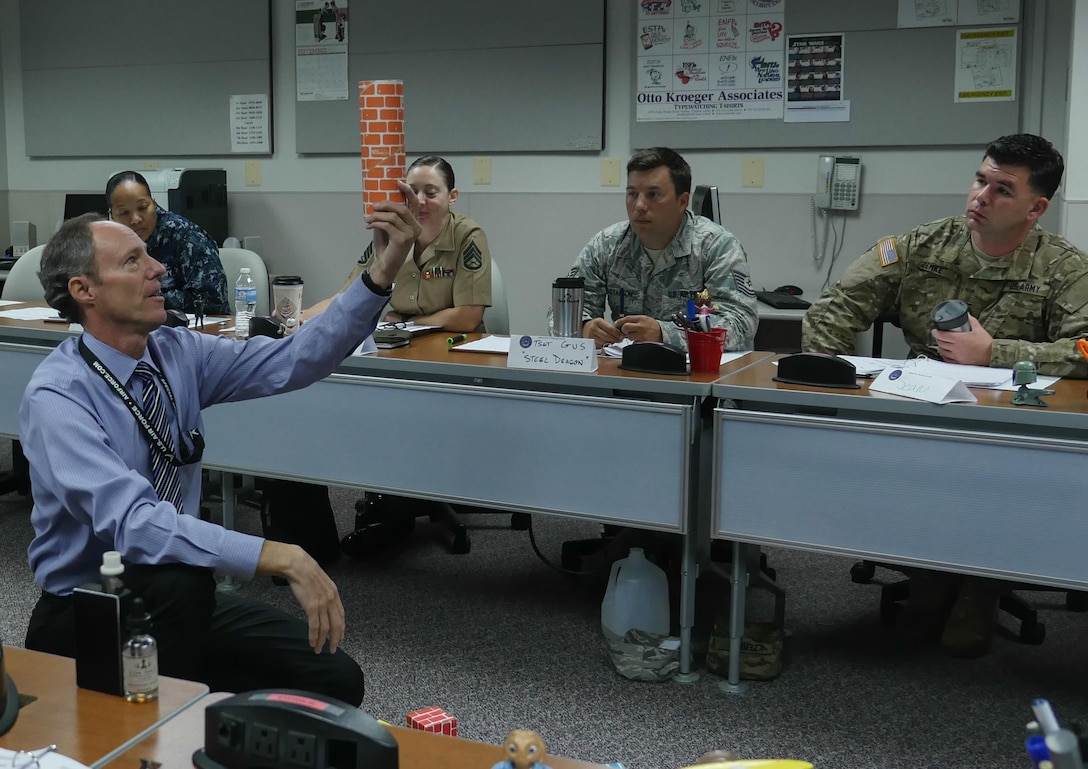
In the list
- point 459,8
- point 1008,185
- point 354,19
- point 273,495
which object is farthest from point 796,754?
point 354,19

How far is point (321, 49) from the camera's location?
5453 millimetres

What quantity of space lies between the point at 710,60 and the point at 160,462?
3621mm

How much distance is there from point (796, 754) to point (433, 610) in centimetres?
118

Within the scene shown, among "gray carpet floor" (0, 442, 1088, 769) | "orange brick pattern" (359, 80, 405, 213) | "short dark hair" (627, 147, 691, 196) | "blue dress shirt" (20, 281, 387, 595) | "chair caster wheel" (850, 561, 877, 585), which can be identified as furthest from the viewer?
"chair caster wheel" (850, 561, 877, 585)

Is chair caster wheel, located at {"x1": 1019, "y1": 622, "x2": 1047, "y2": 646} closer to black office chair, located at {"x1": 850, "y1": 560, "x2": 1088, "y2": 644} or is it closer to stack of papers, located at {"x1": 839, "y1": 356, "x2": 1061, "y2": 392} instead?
black office chair, located at {"x1": 850, "y1": 560, "x2": 1088, "y2": 644}

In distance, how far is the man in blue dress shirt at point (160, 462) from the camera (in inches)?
60.6

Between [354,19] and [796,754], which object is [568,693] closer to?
[796,754]

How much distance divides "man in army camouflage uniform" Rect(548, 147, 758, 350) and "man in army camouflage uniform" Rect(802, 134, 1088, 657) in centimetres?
29

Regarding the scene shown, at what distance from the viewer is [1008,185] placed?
9.05 ft

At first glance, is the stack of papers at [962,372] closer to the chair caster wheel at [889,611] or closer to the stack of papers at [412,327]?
the chair caster wheel at [889,611]

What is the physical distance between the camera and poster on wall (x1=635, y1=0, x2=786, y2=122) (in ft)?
15.3

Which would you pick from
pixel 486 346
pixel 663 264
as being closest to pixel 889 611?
pixel 663 264

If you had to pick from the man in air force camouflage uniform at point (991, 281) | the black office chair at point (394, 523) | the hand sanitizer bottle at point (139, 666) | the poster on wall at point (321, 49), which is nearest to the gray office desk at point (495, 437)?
the man in air force camouflage uniform at point (991, 281)

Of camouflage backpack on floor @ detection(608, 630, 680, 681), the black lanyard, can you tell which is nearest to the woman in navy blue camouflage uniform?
camouflage backpack on floor @ detection(608, 630, 680, 681)
